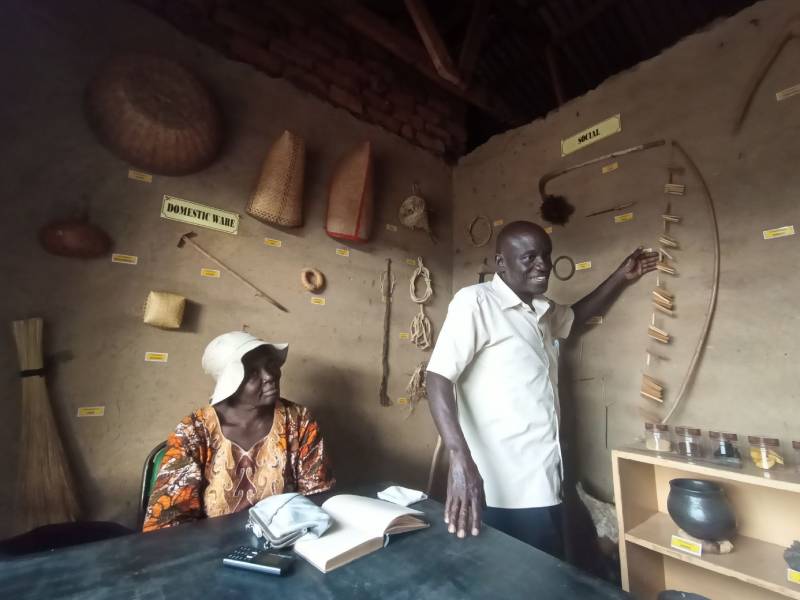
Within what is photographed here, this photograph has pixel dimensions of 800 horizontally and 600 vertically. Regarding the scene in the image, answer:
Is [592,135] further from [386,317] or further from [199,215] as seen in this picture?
[199,215]

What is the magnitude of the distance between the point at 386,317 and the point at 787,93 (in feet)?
7.00

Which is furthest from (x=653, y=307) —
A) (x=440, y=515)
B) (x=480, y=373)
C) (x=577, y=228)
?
(x=440, y=515)

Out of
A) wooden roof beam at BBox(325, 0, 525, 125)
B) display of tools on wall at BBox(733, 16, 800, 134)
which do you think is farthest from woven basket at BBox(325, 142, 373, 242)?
display of tools on wall at BBox(733, 16, 800, 134)

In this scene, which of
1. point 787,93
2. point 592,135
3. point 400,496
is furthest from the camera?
point 592,135

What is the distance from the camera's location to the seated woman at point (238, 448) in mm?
1263

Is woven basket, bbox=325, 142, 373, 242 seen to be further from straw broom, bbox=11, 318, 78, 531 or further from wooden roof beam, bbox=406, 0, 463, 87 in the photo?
straw broom, bbox=11, 318, 78, 531

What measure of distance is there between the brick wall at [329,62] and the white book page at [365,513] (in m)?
2.26

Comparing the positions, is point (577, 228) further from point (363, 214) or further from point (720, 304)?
point (363, 214)

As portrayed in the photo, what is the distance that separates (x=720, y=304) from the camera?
1.67 meters

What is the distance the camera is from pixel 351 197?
2.32 m

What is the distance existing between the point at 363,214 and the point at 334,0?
1134 millimetres

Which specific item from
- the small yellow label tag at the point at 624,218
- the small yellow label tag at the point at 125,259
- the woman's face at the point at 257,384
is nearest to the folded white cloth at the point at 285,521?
the woman's face at the point at 257,384

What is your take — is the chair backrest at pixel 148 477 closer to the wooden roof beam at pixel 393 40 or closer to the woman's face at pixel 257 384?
the woman's face at pixel 257 384

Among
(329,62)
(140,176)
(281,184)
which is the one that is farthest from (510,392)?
(329,62)
